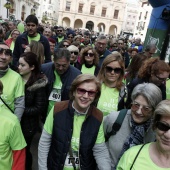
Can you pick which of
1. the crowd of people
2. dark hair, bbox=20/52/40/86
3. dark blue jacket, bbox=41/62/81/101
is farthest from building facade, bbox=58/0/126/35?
the crowd of people

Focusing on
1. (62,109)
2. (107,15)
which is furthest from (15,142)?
(107,15)

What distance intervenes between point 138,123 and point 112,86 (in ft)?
3.17

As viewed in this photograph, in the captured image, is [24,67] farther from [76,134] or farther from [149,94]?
[149,94]

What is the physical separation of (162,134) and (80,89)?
0.81 meters

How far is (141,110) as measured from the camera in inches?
72.4

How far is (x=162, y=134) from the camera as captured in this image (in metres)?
1.47

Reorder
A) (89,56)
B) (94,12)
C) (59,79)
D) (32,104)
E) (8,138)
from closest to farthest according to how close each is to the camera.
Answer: (8,138) → (32,104) → (59,79) → (89,56) → (94,12)

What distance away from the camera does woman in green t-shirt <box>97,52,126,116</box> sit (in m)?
2.61

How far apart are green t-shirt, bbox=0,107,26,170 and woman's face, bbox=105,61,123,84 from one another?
1412mm

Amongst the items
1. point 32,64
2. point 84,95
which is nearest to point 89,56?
point 32,64

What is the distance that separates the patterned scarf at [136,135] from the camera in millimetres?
1844

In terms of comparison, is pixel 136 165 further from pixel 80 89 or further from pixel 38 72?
pixel 38 72

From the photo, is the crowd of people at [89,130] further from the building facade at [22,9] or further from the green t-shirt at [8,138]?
the building facade at [22,9]

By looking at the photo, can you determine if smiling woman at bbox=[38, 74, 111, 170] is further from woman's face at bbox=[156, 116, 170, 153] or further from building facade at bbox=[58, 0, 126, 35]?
building facade at bbox=[58, 0, 126, 35]
